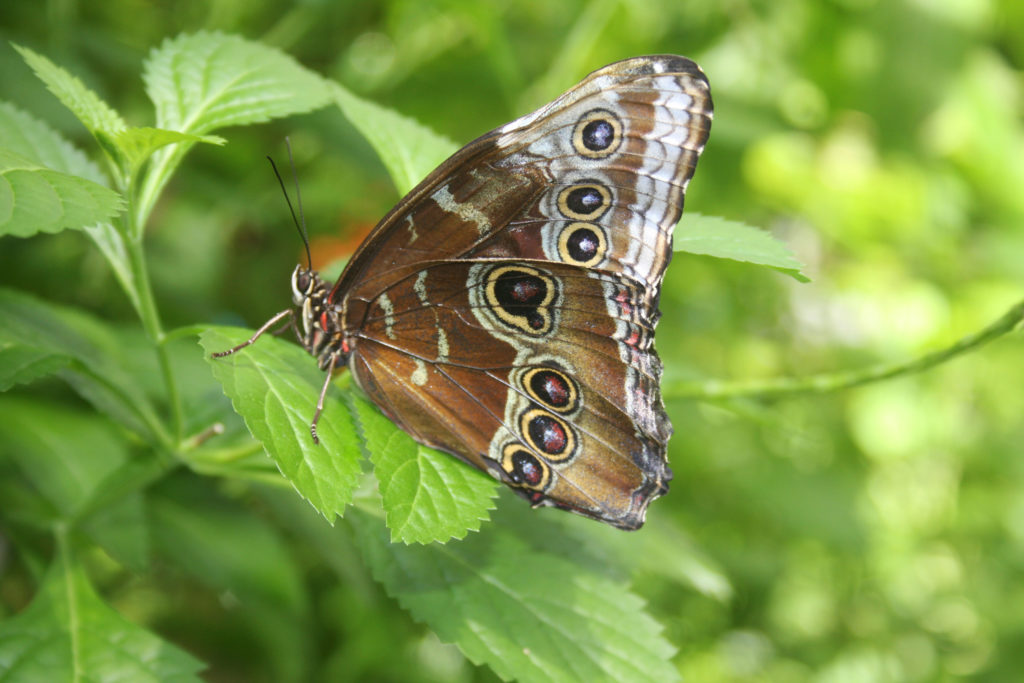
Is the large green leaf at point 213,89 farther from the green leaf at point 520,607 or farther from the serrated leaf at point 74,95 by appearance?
the green leaf at point 520,607

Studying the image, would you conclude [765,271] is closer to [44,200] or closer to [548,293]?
[548,293]

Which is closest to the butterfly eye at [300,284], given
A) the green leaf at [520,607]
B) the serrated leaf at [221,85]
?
the serrated leaf at [221,85]

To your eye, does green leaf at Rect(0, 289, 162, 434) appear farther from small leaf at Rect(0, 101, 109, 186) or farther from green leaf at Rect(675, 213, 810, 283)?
green leaf at Rect(675, 213, 810, 283)

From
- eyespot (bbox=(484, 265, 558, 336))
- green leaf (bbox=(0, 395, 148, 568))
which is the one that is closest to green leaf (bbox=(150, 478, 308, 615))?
green leaf (bbox=(0, 395, 148, 568))

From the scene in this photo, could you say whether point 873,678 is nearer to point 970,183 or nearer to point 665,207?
point 970,183

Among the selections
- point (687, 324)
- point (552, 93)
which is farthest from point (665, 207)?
point (687, 324)

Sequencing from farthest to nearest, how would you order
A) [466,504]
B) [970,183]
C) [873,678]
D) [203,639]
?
[873,678] < [970,183] < [203,639] < [466,504]
